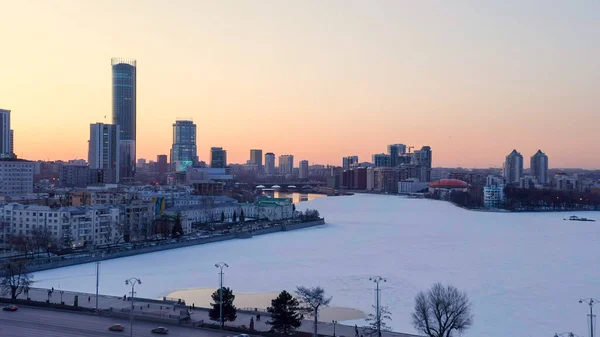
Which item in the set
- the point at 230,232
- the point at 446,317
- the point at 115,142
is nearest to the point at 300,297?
the point at 446,317

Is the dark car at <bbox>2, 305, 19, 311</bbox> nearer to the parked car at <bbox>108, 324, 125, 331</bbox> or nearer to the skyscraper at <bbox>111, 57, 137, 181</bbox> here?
the parked car at <bbox>108, 324, 125, 331</bbox>

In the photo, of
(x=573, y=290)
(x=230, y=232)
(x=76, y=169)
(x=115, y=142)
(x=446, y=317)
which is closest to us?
(x=446, y=317)

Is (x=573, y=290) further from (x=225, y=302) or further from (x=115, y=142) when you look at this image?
(x=115, y=142)

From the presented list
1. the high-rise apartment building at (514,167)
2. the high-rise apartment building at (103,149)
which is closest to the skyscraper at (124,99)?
the high-rise apartment building at (103,149)

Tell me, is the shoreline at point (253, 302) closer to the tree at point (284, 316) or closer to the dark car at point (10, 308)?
the tree at point (284, 316)

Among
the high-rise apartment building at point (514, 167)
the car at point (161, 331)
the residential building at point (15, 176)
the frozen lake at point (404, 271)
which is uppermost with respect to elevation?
the high-rise apartment building at point (514, 167)

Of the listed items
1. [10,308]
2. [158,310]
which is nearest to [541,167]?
[158,310]
